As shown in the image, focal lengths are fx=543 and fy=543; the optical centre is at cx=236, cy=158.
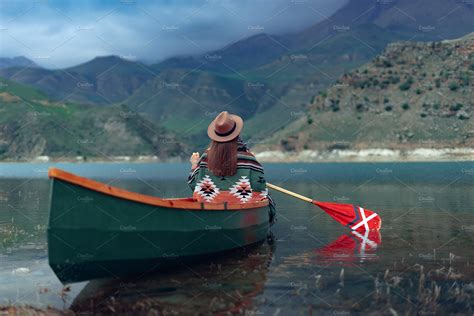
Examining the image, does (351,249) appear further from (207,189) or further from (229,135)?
(229,135)

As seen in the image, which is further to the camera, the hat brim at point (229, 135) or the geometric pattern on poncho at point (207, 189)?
the geometric pattern on poncho at point (207, 189)

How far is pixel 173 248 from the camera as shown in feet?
44.9

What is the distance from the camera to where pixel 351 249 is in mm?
18328

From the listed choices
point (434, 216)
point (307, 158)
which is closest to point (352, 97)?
point (307, 158)

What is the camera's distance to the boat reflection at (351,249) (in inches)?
646

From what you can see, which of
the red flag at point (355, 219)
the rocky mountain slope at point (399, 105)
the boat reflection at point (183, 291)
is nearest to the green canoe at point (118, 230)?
the boat reflection at point (183, 291)

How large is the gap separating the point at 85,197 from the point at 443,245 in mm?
12796

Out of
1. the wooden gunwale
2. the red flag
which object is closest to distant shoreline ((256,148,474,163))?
the red flag

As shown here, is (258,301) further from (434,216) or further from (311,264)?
(434,216)

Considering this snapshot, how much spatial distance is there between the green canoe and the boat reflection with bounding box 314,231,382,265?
3920 mm

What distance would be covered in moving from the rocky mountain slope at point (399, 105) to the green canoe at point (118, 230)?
128 metres

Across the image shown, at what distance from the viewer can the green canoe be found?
11.3 m

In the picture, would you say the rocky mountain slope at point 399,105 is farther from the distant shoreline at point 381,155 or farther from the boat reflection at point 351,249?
the boat reflection at point 351,249

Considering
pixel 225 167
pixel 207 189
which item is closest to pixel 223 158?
pixel 225 167
